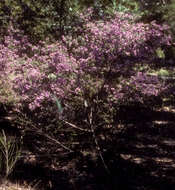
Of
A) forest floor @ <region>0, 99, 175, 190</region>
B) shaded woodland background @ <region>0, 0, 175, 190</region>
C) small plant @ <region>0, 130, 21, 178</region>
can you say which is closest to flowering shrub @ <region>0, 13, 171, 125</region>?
shaded woodland background @ <region>0, 0, 175, 190</region>

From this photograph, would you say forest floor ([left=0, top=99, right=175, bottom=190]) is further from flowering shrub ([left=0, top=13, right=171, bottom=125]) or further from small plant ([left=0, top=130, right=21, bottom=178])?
flowering shrub ([left=0, top=13, right=171, bottom=125])

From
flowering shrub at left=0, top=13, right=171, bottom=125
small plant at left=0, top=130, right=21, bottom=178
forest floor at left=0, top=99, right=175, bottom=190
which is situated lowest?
forest floor at left=0, top=99, right=175, bottom=190

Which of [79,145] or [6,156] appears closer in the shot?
[6,156]

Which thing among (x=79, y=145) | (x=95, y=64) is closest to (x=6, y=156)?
(x=95, y=64)

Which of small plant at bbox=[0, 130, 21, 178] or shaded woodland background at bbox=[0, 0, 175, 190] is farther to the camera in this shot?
shaded woodland background at bbox=[0, 0, 175, 190]

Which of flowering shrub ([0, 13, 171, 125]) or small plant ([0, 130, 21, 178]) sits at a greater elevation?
flowering shrub ([0, 13, 171, 125])

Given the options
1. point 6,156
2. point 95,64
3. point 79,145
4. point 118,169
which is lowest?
point 118,169

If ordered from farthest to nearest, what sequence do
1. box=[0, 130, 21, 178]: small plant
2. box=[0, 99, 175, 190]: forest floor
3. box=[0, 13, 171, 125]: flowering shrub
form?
1. box=[0, 99, 175, 190]: forest floor
2. box=[0, 13, 171, 125]: flowering shrub
3. box=[0, 130, 21, 178]: small plant

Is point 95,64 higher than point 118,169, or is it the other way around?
point 95,64

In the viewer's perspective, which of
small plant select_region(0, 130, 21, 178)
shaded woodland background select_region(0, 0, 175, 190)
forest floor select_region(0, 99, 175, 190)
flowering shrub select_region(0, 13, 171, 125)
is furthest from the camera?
shaded woodland background select_region(0, 0, 175, 190)

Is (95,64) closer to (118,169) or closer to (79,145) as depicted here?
(118,169)

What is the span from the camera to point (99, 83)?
19.1 ft

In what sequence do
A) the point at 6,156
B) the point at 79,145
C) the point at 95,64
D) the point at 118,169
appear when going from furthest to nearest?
the point at 79,145, the point at 118,169, the point at 95,64, the point at 6,156

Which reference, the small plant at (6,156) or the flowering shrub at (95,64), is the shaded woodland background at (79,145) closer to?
the small plant at (6,156)
